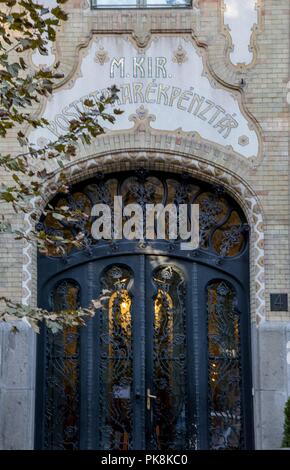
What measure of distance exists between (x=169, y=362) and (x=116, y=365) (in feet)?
2.26

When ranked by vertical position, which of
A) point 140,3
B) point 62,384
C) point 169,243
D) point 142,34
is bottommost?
point 62,384

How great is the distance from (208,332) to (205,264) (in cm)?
89

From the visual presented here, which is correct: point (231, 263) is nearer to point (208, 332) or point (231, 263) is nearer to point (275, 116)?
point (208, 332)

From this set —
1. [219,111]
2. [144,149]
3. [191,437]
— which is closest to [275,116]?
[219,111]

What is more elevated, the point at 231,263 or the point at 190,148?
the point at 190,148

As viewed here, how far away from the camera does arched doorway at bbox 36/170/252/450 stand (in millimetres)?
12227

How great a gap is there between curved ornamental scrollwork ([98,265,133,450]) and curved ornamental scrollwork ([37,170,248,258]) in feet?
1.92

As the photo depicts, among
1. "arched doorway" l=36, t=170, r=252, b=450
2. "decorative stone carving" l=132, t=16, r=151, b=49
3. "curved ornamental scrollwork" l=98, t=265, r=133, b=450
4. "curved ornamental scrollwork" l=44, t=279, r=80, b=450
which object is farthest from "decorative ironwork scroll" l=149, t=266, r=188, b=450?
"decorative stone carving" l=132, t=16, r=151, b=49

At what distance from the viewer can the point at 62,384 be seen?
1237cm

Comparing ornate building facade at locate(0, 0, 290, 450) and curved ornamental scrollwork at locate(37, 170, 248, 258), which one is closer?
ornate building facade at locate(0, 0, 290, 450)

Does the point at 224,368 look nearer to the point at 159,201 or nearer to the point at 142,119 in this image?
the point at 159,201

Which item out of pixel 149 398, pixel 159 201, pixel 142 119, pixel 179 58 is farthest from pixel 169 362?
pixel 179 58

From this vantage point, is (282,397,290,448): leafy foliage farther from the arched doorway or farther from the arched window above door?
the arched window above door

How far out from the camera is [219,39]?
12672 millimetres
